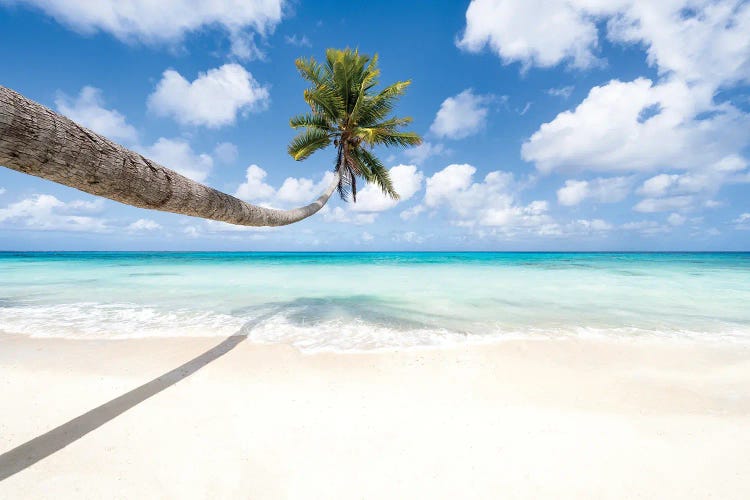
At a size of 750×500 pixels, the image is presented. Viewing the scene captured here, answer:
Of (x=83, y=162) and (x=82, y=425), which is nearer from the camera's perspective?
(x=83, y=162)

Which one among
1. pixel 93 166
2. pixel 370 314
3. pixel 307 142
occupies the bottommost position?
pixel 370 314

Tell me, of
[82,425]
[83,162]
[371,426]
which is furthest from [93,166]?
[371,426]

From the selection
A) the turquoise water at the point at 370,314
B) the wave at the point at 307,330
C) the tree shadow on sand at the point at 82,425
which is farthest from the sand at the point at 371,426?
the turquoise water at the point at 370,314

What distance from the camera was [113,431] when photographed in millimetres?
2910

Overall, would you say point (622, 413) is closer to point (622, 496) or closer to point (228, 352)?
point (622, 496)

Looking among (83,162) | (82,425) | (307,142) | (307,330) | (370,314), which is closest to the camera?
(83,162)

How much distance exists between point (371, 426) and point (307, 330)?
375 centimetres

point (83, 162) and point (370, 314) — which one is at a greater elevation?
point (83, 162)

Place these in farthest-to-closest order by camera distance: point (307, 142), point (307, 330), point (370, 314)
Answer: point (307, 142) → point (370, 314) → point (307, 330)

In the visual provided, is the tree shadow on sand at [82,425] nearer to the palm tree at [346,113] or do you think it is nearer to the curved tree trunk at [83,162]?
the curved tree trunk at [83,162]

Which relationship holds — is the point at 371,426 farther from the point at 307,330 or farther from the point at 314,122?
the point at 314,122

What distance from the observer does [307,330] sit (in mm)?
6504

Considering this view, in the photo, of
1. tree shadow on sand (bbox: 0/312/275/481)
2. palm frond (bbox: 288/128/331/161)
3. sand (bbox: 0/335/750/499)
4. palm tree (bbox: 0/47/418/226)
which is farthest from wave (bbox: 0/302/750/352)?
palm frond (bbox: 288/128/331/161)

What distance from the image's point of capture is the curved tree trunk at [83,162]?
1803 millimetres
